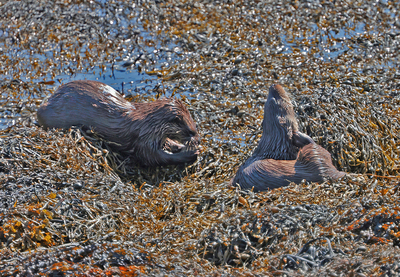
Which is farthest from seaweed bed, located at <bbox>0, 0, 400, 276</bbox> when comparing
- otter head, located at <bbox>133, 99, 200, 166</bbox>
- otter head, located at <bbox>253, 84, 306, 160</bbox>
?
otter head, located at <bbox>253, 84, 306, 160</bbox>

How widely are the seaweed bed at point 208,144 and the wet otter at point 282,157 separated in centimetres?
17

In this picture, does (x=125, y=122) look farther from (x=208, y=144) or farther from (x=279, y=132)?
(x=279, y=132)

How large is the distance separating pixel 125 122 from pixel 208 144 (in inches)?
45.6

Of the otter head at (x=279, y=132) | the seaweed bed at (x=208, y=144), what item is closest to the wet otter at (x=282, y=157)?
the otter head at (x=279, y=132)

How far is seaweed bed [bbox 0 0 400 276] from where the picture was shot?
3.64 m

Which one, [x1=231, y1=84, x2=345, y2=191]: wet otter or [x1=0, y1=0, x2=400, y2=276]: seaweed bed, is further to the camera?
[x1=231, y1=84, x2=345, y2=191]: wet otter

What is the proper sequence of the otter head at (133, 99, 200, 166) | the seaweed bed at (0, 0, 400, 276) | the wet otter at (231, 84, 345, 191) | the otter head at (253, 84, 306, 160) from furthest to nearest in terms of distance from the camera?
the otter head at (133, 99, 200, 166) < the otter head at (253, 84, 306, 160) < the wet otter at (231, 84, 345, 191) < the seaweed bed at (0, 0, 400, 276)

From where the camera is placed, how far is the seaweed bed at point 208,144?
3.64 meters

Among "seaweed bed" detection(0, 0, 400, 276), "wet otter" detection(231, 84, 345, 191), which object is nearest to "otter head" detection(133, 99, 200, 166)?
"seaweed bed" detection(0, 0, 400, 276)

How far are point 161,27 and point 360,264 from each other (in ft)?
23.4

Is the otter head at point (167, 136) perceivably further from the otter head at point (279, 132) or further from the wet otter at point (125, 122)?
the otter head at point (279, 132)

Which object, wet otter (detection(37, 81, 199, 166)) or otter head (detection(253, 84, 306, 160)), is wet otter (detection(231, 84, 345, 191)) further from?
wet otter (detection(37, 81, 199, 166))

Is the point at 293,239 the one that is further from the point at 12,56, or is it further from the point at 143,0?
the point at 143,0

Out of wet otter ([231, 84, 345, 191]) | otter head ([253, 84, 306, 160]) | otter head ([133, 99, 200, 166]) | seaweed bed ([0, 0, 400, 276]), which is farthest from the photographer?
otter head ([133, 99, 200, 166])
